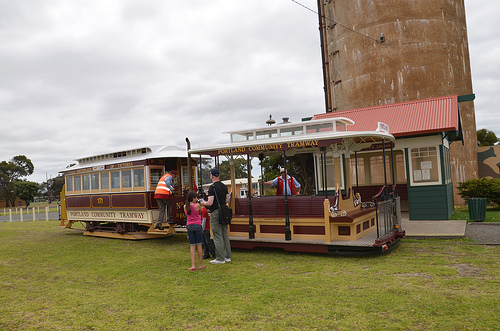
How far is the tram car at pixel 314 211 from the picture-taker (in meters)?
8.06

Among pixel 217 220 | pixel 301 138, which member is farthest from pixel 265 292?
pixel 301 138

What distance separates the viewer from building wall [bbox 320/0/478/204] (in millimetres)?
22875

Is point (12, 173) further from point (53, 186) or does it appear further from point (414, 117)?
point (414, 117)

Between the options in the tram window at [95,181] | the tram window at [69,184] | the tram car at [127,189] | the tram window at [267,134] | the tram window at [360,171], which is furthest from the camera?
the tram window at [360,171]

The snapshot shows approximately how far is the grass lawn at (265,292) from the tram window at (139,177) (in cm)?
334

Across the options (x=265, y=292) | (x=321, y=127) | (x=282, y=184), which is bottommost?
(x=265, y=292)

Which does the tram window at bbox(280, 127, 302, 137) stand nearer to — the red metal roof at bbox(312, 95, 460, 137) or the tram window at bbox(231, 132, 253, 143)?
the tram window at bbox(231, 132, 253, 143)

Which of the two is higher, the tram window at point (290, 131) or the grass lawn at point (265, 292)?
the tram window at point (290, 131)


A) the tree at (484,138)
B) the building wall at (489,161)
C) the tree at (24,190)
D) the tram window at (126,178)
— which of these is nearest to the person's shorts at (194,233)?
the tram window at (126,178)

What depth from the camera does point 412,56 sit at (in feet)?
76.5

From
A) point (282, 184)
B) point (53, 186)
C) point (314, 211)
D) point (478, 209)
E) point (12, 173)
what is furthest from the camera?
point (53, 186)

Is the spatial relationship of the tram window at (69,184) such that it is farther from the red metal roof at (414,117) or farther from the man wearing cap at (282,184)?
the red metal roof at (414,117)

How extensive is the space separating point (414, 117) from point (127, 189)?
10249mm

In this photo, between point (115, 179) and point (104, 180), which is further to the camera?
point (104, 180)
